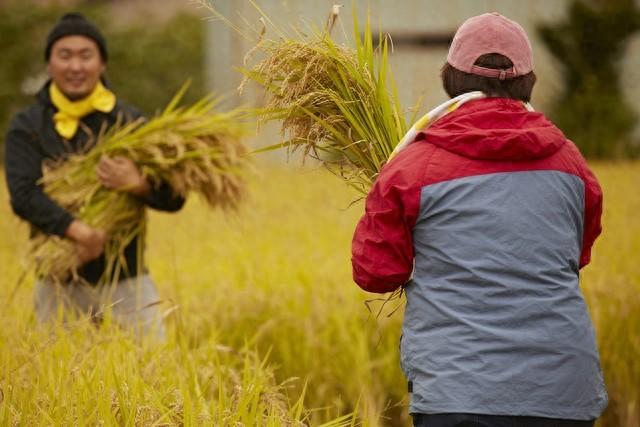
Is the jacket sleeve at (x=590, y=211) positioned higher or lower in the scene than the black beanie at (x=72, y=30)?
lower

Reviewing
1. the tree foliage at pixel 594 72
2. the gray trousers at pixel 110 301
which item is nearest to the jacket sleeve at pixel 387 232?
the gray trousers at pixel 110 301

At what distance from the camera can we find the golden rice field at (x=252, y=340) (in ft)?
8.21

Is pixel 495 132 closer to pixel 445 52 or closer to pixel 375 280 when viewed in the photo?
pixel 375 280

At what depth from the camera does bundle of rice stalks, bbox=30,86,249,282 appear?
12.6ft

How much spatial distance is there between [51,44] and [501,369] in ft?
8.45

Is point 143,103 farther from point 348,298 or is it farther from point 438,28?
point 348,298

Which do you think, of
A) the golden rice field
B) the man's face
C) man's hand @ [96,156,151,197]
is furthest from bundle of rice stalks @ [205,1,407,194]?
the man's face

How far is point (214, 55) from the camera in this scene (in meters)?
14.3

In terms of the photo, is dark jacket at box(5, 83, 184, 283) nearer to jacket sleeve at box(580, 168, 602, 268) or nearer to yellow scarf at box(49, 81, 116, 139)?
yellow scarf at box(49, 81, 116, 139)

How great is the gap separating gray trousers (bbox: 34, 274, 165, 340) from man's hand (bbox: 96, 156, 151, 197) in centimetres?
37

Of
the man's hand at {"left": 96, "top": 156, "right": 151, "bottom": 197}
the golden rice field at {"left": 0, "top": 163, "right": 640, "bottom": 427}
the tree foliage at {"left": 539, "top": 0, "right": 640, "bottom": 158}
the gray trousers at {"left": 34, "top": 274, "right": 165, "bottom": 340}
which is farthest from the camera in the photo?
the tree foliage at {"left": 539, "top": 0, "right": 640, "bottom": 158}

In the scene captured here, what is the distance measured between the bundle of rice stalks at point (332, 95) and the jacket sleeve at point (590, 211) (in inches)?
20.5

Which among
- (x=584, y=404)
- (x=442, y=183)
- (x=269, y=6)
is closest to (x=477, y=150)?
(x=442, y=183)

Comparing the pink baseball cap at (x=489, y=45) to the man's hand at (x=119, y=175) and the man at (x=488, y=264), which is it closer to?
the man at (x=488, y=264)
